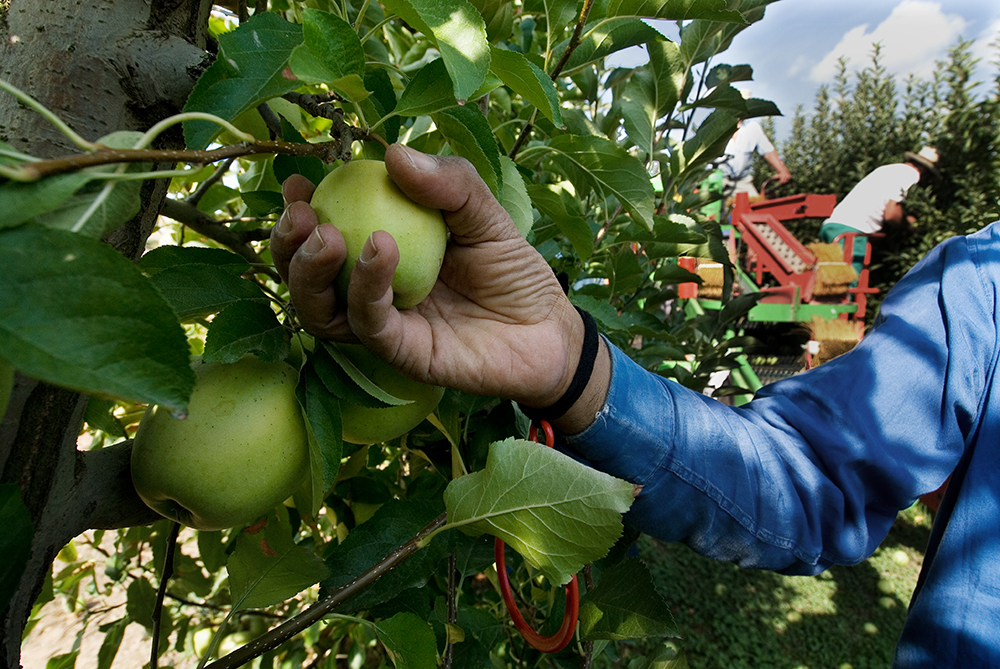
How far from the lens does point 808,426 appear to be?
1.03m

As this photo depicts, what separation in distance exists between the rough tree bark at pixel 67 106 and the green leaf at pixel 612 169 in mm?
483

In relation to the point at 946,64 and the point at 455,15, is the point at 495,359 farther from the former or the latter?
the point at 946,64

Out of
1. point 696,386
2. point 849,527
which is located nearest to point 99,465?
point 849,527

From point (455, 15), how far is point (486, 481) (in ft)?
1.34

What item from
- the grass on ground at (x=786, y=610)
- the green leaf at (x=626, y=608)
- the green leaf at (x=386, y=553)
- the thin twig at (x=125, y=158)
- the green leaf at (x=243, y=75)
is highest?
the green leaf at (x=243, y=75)

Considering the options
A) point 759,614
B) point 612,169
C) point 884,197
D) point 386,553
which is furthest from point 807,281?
point 386,553

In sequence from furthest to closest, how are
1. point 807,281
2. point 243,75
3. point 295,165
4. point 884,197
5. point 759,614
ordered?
point 884,197
point 807,281
point 759,614
point 295,165
point 243,75

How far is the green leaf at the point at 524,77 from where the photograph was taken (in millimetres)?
472

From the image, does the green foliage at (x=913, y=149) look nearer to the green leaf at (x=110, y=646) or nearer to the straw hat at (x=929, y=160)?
the straw hat at (x=929, y=160)

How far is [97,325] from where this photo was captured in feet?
0.88

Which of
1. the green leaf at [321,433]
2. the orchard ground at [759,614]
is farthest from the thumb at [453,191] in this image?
the orchard ground at [759,614]

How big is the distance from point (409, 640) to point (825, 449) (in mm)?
782

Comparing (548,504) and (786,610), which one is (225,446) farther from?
(786,610)

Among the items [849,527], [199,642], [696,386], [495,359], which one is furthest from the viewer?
[696,386]
